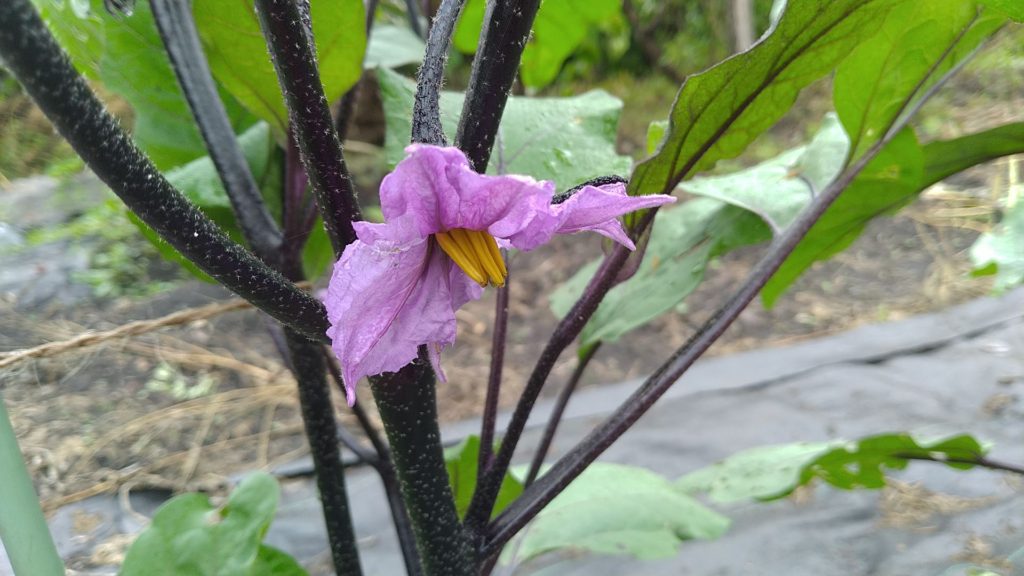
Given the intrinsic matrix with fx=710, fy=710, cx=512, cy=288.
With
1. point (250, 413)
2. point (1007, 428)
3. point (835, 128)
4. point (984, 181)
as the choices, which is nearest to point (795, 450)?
point (835, 128)

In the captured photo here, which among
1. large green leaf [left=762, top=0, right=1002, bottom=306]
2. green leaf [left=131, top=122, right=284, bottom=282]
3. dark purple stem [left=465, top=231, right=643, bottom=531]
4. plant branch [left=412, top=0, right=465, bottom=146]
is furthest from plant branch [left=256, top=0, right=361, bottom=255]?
large green leaf [left=762, top=0, right=1002, bottom=306]

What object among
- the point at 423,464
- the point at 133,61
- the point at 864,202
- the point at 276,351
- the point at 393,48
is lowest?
the point at 423,464

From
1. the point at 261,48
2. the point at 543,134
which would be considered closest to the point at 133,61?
the point at 261,48

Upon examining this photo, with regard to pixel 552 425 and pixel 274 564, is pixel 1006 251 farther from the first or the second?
pixel 274 564

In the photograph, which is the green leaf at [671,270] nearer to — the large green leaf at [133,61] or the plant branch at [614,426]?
the plant branch at [614,426]

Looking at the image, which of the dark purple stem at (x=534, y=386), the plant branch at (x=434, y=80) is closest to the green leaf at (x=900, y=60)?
the dark purple stem at (x=534, y=386)

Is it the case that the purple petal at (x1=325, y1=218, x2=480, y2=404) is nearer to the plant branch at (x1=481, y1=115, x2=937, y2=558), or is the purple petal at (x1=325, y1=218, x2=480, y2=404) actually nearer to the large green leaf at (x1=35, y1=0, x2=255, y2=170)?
the plant branch at (x1=481, y1=115, x2=937, y2=558)
